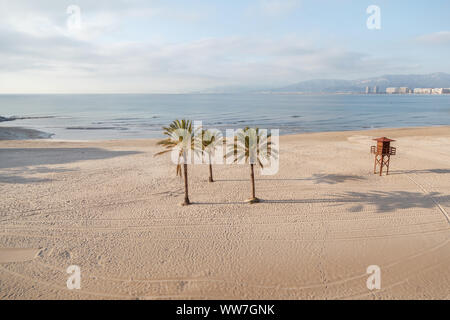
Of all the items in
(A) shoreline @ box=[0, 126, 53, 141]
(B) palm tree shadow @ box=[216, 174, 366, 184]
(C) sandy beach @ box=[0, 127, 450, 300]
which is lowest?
(C) sandy beach @ box=[0, 127, 450, 300]

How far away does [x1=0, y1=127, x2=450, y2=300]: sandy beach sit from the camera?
1030cm

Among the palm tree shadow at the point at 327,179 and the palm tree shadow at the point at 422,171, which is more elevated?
the palm tree shadow at the point at 422,171

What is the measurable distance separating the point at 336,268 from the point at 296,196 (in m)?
7.46

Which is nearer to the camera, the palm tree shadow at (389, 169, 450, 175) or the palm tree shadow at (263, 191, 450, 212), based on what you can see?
the palm tree shadow at (263, 191, 450, 212)

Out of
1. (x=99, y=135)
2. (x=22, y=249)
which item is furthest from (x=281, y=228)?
(x=99, y=135)

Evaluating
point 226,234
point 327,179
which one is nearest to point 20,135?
point 226,234

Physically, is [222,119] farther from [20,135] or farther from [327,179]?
[327,179]

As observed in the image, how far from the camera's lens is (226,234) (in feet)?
45.1

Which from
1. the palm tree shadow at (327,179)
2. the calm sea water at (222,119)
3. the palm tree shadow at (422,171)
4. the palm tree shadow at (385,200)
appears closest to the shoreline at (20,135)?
the calm sea water at (222,119)

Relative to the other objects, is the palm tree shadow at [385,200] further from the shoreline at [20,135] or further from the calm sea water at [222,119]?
the shoreline at [20,135]

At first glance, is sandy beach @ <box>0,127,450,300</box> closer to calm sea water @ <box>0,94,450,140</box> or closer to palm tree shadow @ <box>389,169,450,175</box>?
palm tree shadow @ <box>389,169,450,175</box>

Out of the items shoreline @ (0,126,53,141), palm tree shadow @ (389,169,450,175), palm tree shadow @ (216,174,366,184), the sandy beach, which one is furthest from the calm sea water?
palm tree shadow @ (216,174,366,184)

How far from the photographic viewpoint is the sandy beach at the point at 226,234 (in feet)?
33.8

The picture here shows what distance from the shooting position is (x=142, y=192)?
1930cm
